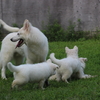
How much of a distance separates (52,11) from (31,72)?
7.70 metres

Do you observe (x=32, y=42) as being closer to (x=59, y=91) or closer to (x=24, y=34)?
(x=24, y=34)

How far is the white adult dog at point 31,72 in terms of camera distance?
5.34 m

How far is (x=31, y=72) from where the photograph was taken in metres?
5.47

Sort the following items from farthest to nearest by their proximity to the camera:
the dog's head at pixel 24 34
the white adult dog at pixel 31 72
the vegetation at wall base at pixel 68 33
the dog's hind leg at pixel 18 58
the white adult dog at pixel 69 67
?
the vegetation at wall base at pixel 68 33 → the dog's hind leg at pixel 18 58 → the dog's head at pixel 24 34 → the white adult dog at pixel 69 67 → the white adult dog at pixel 31 72

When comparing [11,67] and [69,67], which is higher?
[11,67]

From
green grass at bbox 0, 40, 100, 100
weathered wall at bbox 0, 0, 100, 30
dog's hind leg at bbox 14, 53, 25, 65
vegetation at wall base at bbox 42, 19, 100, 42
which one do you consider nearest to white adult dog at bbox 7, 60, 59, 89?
green grass at bbox 0, 40, 100, 100

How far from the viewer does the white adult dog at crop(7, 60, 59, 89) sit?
17.5 feet

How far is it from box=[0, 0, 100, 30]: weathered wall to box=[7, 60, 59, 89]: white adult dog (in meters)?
6.72

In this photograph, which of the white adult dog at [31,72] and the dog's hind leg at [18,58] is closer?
the white adult dog at [31,72]

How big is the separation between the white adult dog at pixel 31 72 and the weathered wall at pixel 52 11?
6.72 m

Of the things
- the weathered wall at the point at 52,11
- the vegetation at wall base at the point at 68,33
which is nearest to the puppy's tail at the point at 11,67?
the vegetation at wall base at the point at 68,33

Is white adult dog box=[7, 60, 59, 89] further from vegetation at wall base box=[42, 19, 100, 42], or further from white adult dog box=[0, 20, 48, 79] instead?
vegetation at wall base box=[42, 19, 100, 42]

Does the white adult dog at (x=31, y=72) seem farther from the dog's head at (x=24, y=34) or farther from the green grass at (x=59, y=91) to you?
the dog's head at (x=24, y=34)

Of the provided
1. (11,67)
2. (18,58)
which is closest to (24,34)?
(11,67)
